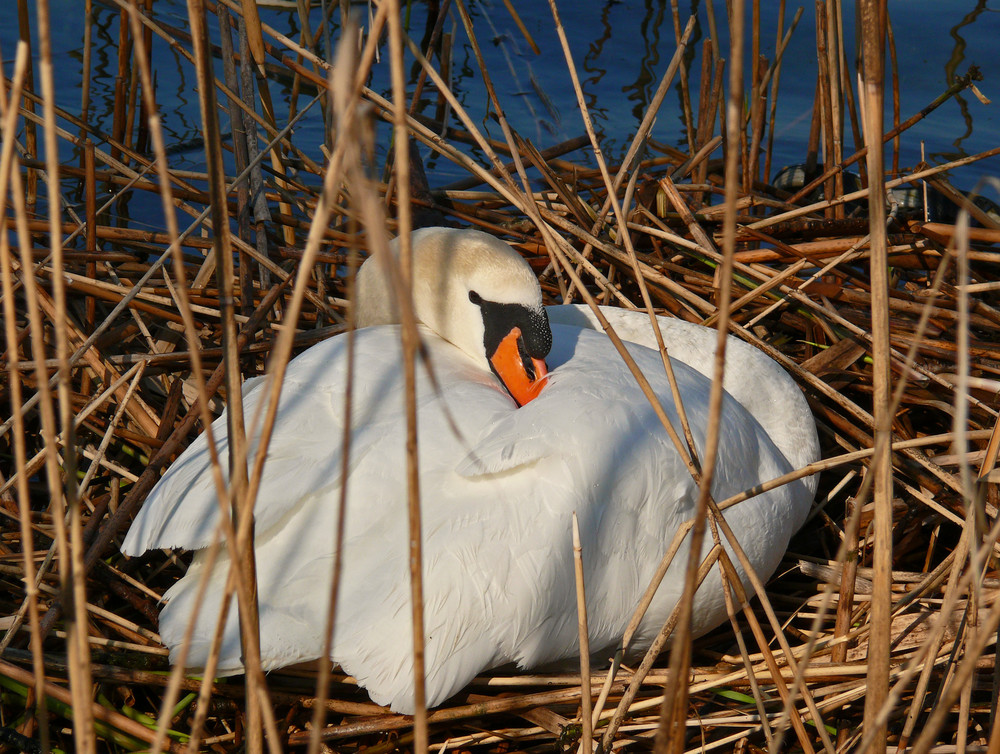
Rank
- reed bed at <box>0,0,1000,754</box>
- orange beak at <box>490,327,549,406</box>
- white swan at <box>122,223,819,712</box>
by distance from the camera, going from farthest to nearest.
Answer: orange beak at <box>490,327,549,406</box>
white swan at <box>122,223,819,712</box>
reed bed at <box>0,0,1000,754</box>

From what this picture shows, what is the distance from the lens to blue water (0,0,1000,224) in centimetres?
637

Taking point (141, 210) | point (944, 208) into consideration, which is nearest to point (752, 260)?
point (944, 208)

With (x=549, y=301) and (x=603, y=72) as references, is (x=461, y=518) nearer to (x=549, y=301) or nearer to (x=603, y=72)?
(x=549, y=301)

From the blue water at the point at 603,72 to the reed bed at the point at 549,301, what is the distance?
1773 millimetres

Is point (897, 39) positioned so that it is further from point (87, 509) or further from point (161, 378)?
point (87, 509)

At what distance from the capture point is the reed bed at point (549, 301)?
1305 millimetres

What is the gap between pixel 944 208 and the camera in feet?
14.1

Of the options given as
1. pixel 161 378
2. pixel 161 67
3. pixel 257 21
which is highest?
pixel 161 67

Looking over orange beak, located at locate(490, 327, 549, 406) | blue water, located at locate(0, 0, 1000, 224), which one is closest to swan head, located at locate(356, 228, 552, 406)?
orange beak, located at locate(490, 327, 549, 406)

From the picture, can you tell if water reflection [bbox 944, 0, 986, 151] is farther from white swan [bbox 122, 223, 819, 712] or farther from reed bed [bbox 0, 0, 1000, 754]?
white swan [bbox 122, 223, 819, 712]

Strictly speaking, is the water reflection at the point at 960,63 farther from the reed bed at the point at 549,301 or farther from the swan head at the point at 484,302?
the swan head at the point at 484,302

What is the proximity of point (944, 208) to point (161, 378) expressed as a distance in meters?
3.31

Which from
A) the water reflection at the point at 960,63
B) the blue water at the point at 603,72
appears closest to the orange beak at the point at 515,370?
the blue water at the point at 603,72

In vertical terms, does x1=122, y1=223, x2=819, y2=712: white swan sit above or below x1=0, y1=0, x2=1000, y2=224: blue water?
below
